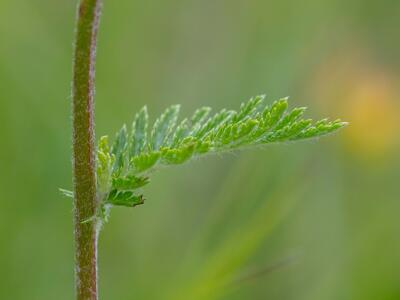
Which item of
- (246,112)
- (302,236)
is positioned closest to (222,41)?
(302,236)

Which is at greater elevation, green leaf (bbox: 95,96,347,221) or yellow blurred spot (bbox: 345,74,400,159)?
yellow blurred spot (bbox: 345,74,400,159)

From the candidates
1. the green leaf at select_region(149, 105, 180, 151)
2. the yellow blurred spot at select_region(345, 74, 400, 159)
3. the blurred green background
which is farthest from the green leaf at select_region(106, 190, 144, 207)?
the yellow blurred spot at select_region(345, 74, 400, 159)

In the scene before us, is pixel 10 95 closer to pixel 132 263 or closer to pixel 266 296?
pixel 132 263

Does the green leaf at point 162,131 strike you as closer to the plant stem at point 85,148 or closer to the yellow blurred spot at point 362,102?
the plant stem at point 85,148

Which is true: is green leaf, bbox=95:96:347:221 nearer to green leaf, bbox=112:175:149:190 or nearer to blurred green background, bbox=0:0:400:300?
green leaf, bbox=112:175:149:190

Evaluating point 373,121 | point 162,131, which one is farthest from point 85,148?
point 373,121

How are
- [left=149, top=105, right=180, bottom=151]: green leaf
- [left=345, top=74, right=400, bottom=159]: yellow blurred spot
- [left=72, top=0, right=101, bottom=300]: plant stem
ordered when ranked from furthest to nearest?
[left=345, top=74, right=400, bottom=159]: yellow blurred spot < [left=149, top=105, right=180, bottom=151]: green leaf < [left=72, top=0, right=101, bottom=300]: plant stem

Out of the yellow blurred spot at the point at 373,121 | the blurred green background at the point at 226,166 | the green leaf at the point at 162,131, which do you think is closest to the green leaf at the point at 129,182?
the green leaf at the point at 162,131
